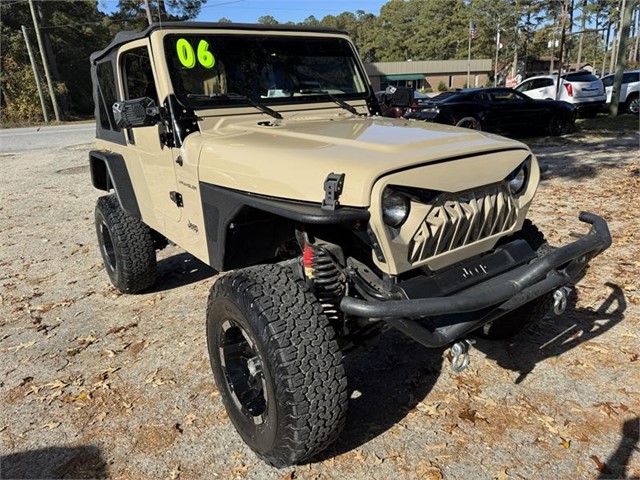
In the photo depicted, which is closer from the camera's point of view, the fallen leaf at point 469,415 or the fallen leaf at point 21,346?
the fallen leaf at point 469,415

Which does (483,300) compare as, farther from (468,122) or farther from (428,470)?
(468,122)

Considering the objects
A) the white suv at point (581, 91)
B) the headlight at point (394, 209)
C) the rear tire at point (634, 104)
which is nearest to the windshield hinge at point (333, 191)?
the headlight at point (394, 209)

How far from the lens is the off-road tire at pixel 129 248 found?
418 cm

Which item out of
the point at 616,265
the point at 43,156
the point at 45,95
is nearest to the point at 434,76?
the point at 45,95

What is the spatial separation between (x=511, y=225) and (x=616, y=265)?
259 centimetres

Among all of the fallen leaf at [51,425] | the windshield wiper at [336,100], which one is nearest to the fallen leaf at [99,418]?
the fallen leaf at [51,425]

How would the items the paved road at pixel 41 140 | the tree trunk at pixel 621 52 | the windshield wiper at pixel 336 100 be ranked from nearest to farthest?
the windshield wiper at pixel 336 100 → the tree trunk at pixel 621 52 → the paved road at pixel 41 140

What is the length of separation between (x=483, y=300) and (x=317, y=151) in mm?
996

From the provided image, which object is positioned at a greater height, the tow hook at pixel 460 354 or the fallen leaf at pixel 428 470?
the tow hook at pixel 460 354

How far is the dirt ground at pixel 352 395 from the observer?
2.50 metres

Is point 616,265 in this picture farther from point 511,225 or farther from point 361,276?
point 361,276

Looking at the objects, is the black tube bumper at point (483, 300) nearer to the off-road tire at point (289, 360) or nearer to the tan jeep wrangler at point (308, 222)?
the tan jeep wrangler at point (308, 222)

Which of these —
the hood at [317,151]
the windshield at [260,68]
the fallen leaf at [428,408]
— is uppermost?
the windshield at [260,68]

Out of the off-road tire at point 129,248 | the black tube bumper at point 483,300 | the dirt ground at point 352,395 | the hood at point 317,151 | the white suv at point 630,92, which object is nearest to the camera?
the black tube bumper at point 483,300
